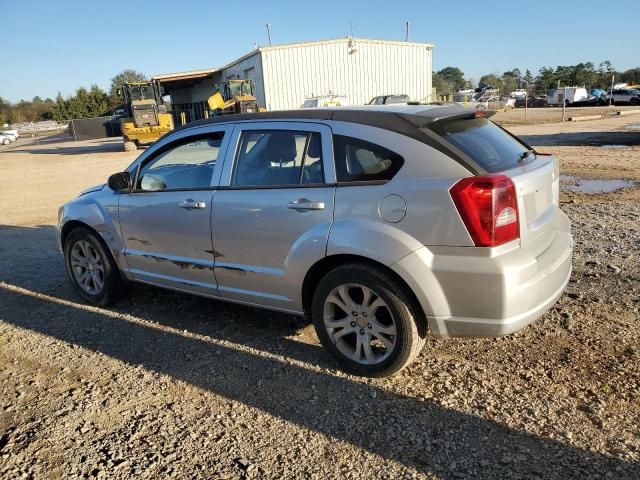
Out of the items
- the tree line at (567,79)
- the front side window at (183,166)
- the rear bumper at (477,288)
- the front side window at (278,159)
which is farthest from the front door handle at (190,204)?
the tree line at (567,79)

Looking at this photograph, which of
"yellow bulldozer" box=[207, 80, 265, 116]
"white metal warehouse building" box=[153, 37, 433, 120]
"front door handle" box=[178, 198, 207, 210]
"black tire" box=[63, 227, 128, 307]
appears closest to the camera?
"front door handle" box=[178, 198, 207, 210]

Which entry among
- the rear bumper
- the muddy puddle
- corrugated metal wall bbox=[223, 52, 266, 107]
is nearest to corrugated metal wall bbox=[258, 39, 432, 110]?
corrugated metal wall bbox=[223, 52, 266, 107]

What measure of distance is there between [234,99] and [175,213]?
25.4 meters

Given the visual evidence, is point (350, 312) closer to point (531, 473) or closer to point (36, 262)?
point (531, 473)

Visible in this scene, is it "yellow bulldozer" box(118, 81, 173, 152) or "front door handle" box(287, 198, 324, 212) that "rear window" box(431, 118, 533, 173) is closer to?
"front door handle" box(287, 198, 324, 212)

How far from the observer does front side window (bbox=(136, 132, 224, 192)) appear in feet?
13.9

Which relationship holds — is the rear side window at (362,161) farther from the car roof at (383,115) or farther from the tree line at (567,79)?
the tree line at (567,79)

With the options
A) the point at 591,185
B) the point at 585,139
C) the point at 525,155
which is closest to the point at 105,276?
the point at 525,155

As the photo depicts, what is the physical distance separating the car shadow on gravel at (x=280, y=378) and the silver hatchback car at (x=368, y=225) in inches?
13.3

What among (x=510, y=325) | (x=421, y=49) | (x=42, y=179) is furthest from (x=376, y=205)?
(x=421, y=49)

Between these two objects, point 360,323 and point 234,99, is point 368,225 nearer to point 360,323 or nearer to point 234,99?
point 360,323

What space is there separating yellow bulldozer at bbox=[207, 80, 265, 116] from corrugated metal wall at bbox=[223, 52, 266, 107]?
146 centimetres

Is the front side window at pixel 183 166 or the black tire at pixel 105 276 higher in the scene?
the front side window at pixel 183 166

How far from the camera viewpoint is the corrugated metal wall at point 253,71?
32.2m
